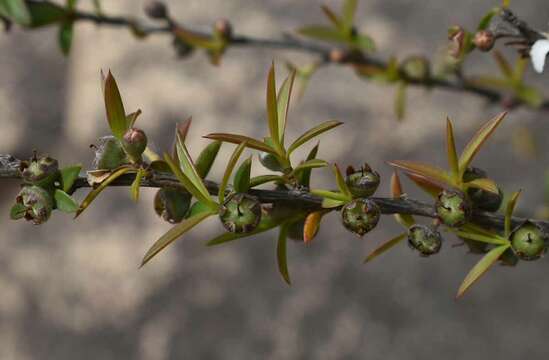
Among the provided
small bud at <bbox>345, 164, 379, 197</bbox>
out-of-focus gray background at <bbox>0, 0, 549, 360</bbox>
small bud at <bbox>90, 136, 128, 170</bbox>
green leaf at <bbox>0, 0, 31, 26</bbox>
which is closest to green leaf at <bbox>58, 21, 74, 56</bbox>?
green leaf at <bbox>0, 0, 31, 26</bbox>

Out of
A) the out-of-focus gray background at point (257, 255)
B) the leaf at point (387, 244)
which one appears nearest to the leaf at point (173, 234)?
the leaf at point (387, 244)

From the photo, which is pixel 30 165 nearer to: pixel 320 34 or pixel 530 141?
pixel 320 34

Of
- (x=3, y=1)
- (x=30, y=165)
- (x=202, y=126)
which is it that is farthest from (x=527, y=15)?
(x=30, y=165)

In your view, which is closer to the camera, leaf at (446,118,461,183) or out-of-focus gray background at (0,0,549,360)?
leaf at (446,118,461,183)

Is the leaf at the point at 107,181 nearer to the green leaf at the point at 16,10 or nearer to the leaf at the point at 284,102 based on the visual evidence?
the leaf at the point at 284,102

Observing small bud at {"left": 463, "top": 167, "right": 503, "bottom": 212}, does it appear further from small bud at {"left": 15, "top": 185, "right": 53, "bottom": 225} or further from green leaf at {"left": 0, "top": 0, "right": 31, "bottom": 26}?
green leaf at {"left": 0, "top": 0, "right": 31, "bottom": 26}

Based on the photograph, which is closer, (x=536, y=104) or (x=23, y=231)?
(x=536, y=104)
